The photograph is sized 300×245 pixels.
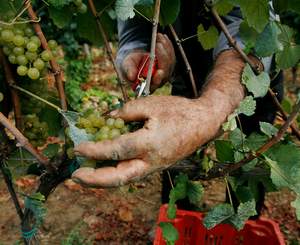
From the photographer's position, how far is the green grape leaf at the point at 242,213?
127cm

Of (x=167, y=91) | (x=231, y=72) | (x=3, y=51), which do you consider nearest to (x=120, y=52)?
(x=231, y=72)

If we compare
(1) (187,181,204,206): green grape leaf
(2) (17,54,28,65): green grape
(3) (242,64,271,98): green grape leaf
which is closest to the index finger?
(2) (17,54,28,65): green grape

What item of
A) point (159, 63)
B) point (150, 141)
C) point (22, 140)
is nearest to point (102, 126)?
point (150, 141)

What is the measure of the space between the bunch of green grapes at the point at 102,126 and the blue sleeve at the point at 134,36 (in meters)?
1.03

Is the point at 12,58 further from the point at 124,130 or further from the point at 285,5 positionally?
the point at 285,5

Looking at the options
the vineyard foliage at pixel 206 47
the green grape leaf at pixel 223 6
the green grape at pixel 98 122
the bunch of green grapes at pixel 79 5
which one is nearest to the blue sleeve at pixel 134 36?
the vineyard foliage at pixel 206 47

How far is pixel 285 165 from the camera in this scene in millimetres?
1199

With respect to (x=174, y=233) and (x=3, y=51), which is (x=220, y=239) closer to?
(x=174, y=233)

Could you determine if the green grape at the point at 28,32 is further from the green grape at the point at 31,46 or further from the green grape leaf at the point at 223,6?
the green grape leaf at the point at 223,6

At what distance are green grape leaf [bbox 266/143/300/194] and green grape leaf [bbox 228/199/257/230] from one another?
15cm

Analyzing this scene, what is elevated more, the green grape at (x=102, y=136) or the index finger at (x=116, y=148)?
the green grape at (x=102, y=136)

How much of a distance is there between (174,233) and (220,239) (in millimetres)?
710

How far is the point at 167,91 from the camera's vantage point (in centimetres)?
480

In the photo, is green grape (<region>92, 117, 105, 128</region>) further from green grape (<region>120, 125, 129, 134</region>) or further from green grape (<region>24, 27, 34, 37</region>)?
green grape (<region>24, 27, 34, 37</region>)
